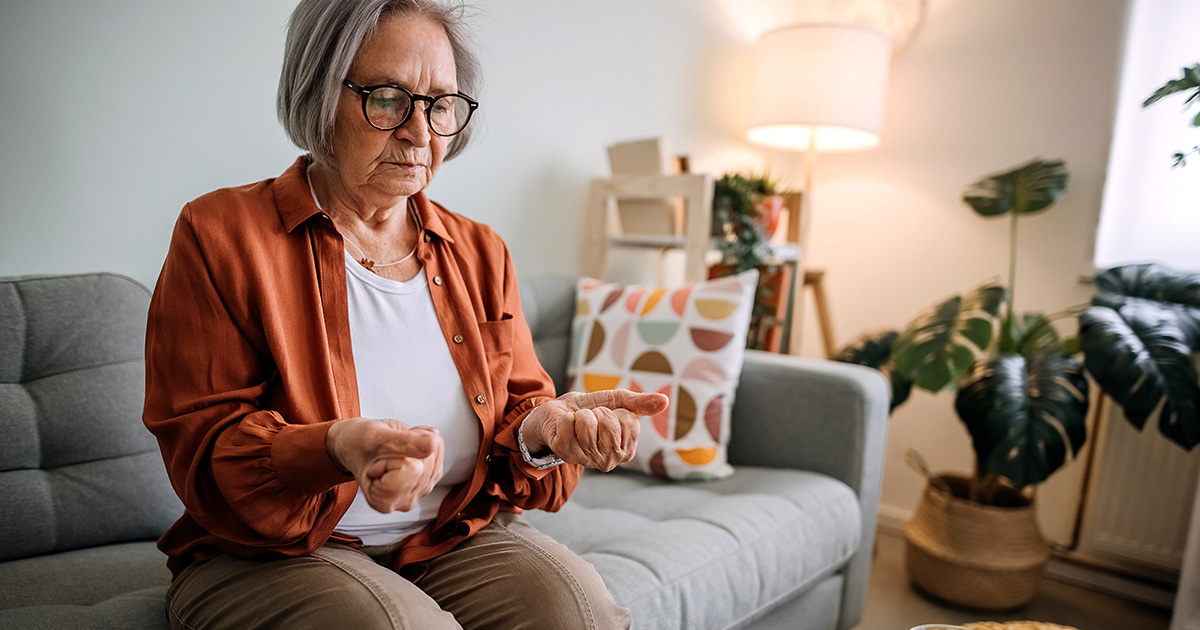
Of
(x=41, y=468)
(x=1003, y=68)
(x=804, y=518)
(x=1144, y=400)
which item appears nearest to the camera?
(x=41, y=468)

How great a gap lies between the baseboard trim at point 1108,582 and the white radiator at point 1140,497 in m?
0.04

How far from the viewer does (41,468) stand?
104cm

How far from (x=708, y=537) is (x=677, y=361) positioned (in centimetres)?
46

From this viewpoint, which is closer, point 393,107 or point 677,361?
point 393,107

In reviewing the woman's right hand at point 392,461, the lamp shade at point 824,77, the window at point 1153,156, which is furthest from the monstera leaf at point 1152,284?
the woman's right hand at point 392,461

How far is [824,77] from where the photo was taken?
7.31 feet

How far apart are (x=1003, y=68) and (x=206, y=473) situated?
8.26 ft

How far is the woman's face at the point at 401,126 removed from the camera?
0.91 m

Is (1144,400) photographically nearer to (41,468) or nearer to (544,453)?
(544,453)

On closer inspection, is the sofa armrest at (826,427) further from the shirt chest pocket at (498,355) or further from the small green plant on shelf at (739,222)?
the shirt chest pocket at (498,355)

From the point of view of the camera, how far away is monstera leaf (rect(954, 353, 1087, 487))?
1705 millimetres

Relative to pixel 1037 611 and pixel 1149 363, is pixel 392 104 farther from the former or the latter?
pixel 1037 611

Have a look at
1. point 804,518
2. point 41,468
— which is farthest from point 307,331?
point 804,518

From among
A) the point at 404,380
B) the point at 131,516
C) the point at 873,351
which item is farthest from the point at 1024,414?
the point at 131,516
